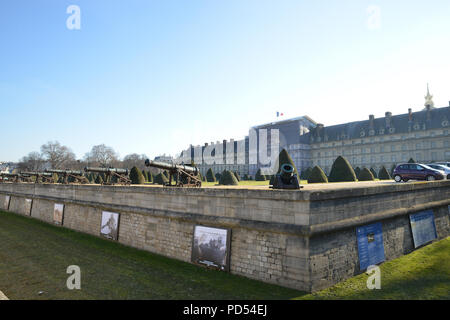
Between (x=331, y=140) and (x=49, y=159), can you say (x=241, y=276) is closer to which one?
(x=331, y=140)

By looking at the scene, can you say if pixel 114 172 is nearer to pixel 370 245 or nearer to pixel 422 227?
pixel 370 245

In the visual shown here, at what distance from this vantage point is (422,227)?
36.7 ft

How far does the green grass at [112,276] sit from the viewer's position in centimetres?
680

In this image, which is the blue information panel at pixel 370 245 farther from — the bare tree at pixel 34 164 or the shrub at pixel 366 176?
the bare tree at pixel 34 164

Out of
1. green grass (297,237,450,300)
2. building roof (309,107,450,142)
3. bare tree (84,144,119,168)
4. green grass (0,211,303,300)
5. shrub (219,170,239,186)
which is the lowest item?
green grass (0,211,303,300)

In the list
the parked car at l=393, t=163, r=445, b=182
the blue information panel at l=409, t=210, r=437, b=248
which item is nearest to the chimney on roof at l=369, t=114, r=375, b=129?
the parked car at l=393, t=163, r=445, b=182

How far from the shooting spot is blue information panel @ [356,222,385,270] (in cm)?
821

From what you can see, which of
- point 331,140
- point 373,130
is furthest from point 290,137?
point 373,130

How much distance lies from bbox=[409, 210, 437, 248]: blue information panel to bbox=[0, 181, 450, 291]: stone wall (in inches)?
12.4

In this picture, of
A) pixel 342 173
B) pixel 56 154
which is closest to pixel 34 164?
pixel 56 154

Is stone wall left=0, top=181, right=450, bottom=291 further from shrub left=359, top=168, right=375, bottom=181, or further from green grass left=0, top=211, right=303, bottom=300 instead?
shrub left=359, top=168, right=375, bottom=181

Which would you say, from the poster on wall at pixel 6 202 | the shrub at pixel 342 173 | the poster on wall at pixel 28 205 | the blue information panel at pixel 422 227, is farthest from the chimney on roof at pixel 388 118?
the poster on wall at pixel 6 202

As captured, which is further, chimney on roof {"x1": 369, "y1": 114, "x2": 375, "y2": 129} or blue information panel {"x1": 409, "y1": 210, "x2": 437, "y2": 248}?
chimney on roof {"x1": 369, "y1": 114, "x2": 375, "y2": 129}

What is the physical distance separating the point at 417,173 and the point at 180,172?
41.8ft
